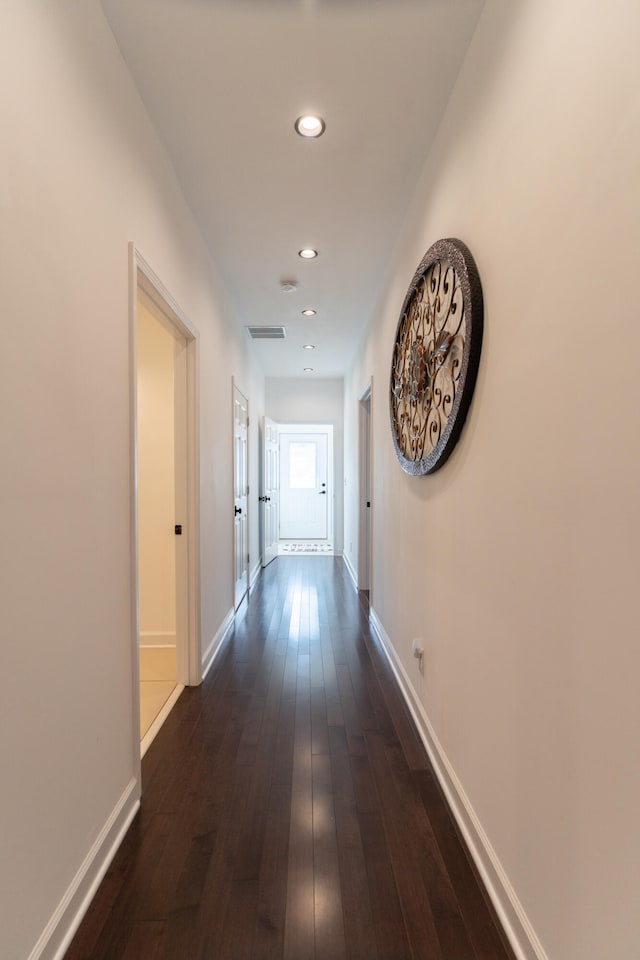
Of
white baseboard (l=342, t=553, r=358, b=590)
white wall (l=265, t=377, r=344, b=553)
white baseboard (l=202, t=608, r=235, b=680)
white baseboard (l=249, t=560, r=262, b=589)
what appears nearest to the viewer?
white baseboard (l=202, t=608, r=235, b=680)

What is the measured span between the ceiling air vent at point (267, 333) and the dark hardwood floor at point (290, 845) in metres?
3.30

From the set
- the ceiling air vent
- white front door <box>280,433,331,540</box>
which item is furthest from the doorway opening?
white front door <box>280,433,331,540</box>

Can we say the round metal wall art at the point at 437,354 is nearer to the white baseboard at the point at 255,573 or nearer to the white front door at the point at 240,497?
the white front door at the point at 240,497

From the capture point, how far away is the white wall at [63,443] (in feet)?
3.31

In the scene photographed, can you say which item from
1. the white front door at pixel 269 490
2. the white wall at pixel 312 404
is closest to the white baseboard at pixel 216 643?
the white front door at pixel 269 490

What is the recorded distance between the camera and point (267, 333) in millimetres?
4656

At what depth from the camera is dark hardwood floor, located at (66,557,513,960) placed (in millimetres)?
1205

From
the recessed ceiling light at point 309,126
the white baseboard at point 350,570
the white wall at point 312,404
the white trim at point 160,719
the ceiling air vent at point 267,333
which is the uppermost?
the recessed ceiling light at point 309,126

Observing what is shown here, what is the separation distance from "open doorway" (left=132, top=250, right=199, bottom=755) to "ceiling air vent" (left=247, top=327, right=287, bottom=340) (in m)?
1.54

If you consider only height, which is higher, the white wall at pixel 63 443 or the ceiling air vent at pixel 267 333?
the ceiling air vent at pixel 267 333

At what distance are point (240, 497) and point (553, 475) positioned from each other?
3554mm

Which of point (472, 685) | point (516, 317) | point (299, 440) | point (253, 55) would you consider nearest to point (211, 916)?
point (472, 685)

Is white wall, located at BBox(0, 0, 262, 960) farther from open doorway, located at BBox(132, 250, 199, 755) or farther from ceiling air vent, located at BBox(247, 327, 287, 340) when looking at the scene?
ceiling air vent, located at BBox(247, 327, 287, 340)

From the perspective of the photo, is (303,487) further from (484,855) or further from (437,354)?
(484,855)
